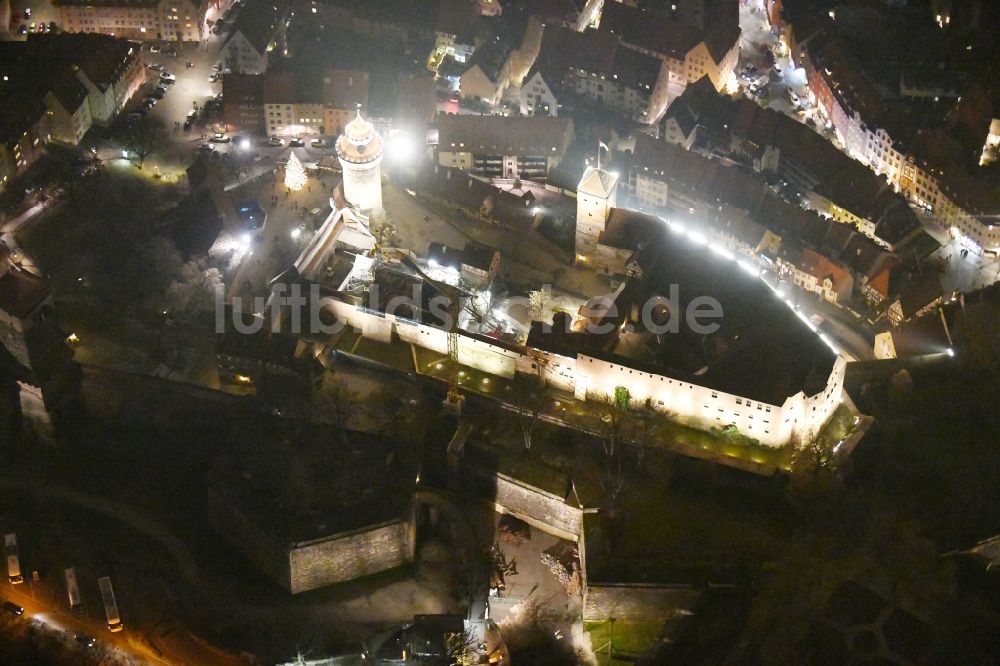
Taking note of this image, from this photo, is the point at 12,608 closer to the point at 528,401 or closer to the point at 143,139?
the point at 528,401

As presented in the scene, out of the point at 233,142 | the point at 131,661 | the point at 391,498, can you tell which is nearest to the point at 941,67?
the point at 233,142

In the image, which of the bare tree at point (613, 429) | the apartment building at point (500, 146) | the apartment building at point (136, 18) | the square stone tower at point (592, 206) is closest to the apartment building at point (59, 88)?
the apartment building at point (136, 18)

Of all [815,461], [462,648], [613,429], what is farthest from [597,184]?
[462,648]

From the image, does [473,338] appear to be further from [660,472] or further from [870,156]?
[870,156]

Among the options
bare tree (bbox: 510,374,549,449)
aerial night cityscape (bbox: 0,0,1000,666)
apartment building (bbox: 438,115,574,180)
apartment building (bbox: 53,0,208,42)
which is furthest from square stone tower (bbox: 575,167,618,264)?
apartment building (bbox: 53,0,208,42)

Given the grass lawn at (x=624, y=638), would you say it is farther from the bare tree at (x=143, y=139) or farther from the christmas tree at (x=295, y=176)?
the bare tree at (x=143, y=139)

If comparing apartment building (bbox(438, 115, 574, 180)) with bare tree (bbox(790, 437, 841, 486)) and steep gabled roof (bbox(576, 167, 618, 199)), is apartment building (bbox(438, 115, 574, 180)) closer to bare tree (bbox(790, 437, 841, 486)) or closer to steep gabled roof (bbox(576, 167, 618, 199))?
steep gabled roof (bbox(576, 167, 618, 199))
